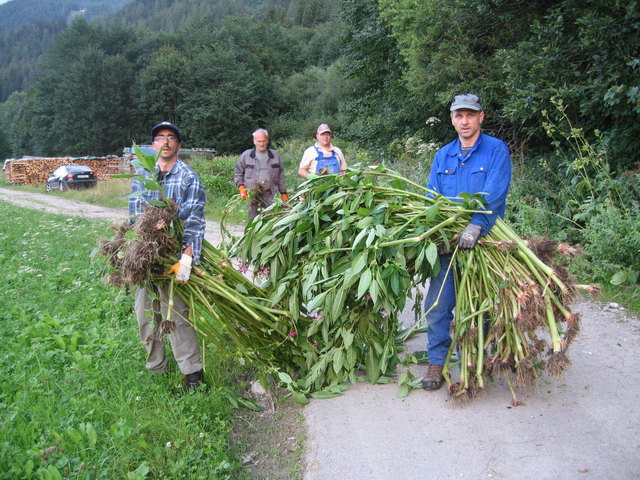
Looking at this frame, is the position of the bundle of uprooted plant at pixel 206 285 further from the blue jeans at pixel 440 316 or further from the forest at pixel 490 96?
the forest at pixel 490 96

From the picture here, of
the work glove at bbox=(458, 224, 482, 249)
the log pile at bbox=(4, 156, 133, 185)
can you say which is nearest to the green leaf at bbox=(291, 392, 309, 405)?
the work glove at bbox=(458, 224, 482, 249)

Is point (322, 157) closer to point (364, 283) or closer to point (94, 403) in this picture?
point (364, 283)

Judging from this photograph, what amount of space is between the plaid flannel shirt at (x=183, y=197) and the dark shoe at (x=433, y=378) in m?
1.96

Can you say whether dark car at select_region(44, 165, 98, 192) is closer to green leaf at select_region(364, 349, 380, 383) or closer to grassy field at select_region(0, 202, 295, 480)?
grassy field at select_region(0, 202, 295, 480)

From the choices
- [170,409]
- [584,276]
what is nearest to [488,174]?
[170,409]

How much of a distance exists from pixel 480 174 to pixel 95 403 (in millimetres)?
3241

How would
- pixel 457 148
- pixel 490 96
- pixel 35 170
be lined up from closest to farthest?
pixel 457 148 < pixel 490 96 < pixel 35 170

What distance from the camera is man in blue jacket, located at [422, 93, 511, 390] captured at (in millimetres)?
3887

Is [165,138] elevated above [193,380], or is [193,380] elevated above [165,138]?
[165,138]

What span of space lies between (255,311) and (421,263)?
1285 millimetres

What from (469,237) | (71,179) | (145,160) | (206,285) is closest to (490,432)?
(469,237)

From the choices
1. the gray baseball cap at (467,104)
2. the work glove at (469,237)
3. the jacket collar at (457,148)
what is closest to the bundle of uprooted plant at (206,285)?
the work glove at (469,237)

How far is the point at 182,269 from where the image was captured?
12.5ft

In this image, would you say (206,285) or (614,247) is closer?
(206,285)
